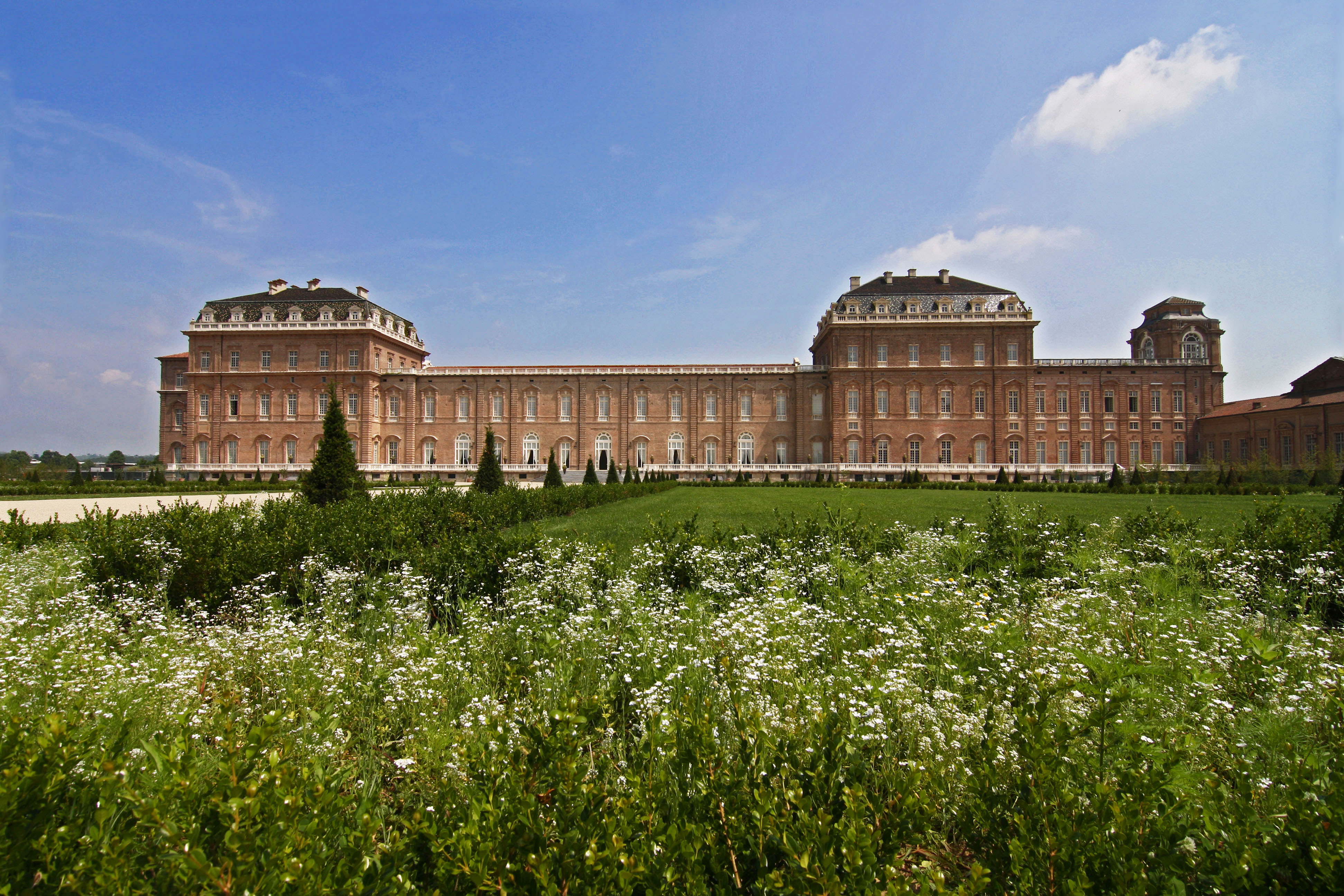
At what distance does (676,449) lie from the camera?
43688 mm

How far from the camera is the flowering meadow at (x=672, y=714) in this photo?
1571mm

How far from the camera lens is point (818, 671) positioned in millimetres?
3547

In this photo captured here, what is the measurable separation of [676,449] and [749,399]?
6151mm

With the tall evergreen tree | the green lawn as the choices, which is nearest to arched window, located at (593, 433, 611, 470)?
the green lawn

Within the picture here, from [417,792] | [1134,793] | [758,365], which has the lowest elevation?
[417,792]

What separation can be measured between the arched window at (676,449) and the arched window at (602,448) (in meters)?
4.16

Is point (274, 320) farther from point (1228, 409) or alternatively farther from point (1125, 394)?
point (1228, 409)

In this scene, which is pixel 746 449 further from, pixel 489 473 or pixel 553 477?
pixel 489 473

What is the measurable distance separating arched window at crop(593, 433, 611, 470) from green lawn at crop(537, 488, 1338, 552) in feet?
57.4

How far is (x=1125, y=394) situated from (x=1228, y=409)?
6.11 meters

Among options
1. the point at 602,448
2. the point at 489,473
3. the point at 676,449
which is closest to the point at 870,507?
the point at 489,473

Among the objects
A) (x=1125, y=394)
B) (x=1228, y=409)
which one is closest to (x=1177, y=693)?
(x=1125, y=394)

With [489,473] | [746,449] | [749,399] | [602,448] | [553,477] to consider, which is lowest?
[553,477]

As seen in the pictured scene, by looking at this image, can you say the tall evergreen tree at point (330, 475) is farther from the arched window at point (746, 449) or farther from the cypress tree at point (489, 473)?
the arched window at point (746, 449)
